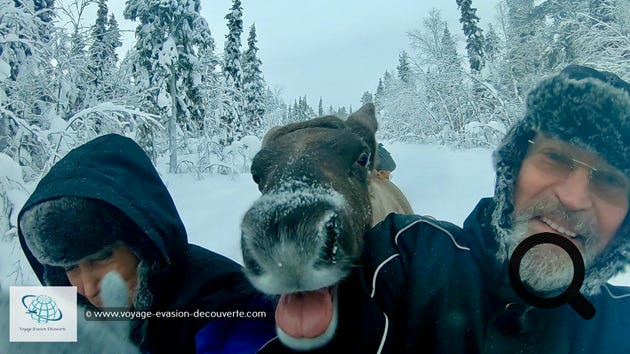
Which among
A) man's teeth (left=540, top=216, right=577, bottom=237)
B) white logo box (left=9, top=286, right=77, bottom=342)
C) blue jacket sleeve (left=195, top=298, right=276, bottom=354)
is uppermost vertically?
man's teeth (left=540, top=216, right=577, bottom=237)

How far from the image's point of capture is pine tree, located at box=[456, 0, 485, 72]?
1.30 metres

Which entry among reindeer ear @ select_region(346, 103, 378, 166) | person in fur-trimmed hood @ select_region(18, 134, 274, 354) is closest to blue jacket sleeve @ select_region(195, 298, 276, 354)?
person in fur-trimmed hood @ select_region(18, 134, 274, 354)

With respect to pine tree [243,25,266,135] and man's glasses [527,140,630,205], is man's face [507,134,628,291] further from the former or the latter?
pine tree [243,25,266,135]

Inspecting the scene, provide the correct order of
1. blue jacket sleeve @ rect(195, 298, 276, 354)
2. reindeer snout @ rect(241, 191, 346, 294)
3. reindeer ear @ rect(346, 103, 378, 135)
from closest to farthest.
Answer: reindeer snout @ rect(241, 191, 346, 294)
blue jacket sleeve @ rect(195, 298, 276, 354)
reindeer ear @ rect(346, 103, 378, 135)

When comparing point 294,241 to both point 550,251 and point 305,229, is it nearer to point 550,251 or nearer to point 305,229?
point 305,229

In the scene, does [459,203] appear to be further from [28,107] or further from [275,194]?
[28,107]

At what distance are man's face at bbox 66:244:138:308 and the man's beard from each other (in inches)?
45.0

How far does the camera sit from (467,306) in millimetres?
1024

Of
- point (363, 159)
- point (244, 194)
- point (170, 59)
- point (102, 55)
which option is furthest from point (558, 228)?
point (102, 55)

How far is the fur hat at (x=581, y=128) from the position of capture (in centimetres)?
95

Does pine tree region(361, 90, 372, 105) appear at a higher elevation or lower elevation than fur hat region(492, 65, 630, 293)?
higher

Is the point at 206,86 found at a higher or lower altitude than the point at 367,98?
higher

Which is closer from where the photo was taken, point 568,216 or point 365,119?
point 568,216

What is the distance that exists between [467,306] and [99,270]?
109 cm
